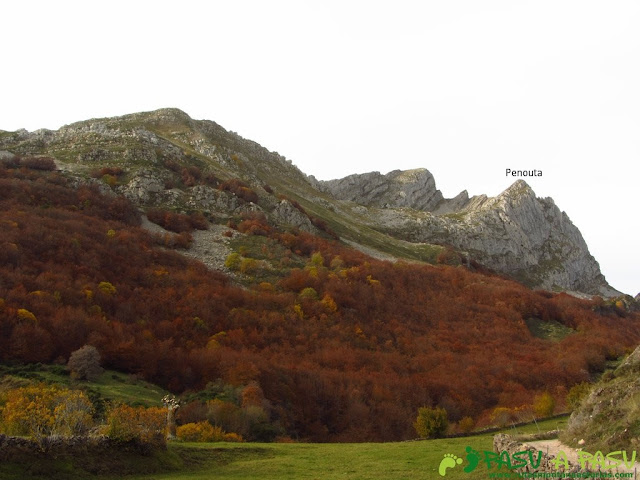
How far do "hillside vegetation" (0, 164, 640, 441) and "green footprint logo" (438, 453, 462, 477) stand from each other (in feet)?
39.4

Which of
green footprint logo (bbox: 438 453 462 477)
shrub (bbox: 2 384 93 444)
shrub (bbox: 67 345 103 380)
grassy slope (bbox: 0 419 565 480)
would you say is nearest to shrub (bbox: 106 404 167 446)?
grassy slope (bbox: 0 419 565 480)

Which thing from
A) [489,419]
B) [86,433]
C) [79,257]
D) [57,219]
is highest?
[57,219]

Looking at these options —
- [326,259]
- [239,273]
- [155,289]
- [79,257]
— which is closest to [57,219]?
[79,257]

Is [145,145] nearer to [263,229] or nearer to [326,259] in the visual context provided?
[263,229]

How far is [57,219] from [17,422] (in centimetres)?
4024

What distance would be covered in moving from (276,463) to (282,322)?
28039mm

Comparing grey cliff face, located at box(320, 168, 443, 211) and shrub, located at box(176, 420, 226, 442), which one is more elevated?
grey cliff face, located at box(320, 168, 443, 211)

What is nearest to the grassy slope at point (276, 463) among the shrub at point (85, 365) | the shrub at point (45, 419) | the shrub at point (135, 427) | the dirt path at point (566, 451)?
the shrub at point (135, 427)

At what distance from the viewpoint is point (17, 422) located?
54.2 ft

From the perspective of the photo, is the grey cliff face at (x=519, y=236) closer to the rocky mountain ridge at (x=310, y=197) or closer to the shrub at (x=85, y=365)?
the rocky mountain ridge at (x=310, y=197)

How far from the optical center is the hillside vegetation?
3250 centimetres

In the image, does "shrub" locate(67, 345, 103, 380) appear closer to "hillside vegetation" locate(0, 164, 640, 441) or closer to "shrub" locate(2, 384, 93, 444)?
"hillside vegetation" locate(0, 164, 640, 441)

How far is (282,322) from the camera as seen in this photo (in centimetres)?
4647

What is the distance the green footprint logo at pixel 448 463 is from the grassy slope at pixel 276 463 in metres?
0.23
